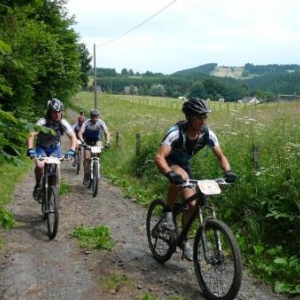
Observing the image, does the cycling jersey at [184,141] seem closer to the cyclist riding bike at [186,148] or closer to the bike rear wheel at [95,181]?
the cyclist riding bike at [186,148]

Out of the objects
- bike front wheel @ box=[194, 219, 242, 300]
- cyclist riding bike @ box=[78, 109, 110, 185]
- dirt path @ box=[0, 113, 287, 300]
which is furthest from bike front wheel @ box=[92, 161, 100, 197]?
bike front wheel @ box=[194, 219, 242, 300]

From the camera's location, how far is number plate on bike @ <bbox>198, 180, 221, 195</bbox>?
4.65 m

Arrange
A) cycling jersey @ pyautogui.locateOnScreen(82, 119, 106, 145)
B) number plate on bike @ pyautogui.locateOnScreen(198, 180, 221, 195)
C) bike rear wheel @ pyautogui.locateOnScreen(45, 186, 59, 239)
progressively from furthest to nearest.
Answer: cycling jersey @ pyautogui.locateOnScreen(82, 119, 106, 145), bike rear wheel @ pyautogui.locateOnScreen(45, 186, 59, 239), number plate on bike @ pyautogui.locateOnScreen(198, 180, 221, 195)

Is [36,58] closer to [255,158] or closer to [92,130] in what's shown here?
[92,130]

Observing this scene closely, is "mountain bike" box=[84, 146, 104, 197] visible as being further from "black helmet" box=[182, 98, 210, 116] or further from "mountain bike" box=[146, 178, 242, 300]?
"black helmet" box=[182, 98, 210, 116]

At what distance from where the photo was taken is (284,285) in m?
5.04

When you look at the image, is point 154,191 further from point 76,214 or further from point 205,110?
point 205,110

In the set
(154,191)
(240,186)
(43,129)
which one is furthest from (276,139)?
(43,129)

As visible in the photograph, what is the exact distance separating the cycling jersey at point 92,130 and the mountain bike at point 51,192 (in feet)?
14.7

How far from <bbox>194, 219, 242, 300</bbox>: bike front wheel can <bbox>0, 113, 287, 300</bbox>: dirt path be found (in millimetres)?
265

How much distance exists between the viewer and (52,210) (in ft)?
24.0

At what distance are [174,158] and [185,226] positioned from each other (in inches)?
38.1

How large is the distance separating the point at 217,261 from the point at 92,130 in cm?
805

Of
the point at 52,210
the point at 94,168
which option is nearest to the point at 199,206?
the point at 52,210
